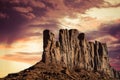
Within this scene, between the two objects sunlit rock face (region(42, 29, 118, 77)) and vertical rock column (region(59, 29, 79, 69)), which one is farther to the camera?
vertical rock column (region(59, 29, 79, 69))

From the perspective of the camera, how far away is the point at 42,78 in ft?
438

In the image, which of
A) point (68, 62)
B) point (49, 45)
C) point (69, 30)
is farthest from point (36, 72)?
point (69, 30)

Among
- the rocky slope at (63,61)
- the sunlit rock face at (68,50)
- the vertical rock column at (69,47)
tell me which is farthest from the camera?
the vertical rock column at (69,47)

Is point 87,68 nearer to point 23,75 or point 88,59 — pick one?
point 88,59

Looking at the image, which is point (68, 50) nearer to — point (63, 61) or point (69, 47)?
point (69, 47)

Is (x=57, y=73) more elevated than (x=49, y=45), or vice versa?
(x=49, y=45)

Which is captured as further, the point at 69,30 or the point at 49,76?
the point at 69,30

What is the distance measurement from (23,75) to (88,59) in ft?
239

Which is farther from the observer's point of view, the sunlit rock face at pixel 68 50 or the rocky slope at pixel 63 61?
the sunlit rock face at pixel 68 50

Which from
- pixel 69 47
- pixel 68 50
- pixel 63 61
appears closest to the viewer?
pixel 63 61

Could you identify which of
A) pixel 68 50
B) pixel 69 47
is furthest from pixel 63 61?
pixel 69 47

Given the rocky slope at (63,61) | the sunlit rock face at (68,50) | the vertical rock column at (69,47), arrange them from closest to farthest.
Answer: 1. the rocky slope at (63,61)
2. the sunlit rock face at (68,50)
3. the vertical rock column at (69,47)

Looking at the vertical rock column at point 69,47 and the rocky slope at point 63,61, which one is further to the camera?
the vertical rock column at point 69,47

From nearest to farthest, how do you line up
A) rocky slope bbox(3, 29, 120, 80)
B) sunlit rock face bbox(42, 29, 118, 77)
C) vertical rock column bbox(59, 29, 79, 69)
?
1. rocky slope bbox(3, 29, 120, 80)
2. sunlit rock face bbox(42, 29, 118, 77)
3. vertical rock column bbox(59, 29, 79, 69)
